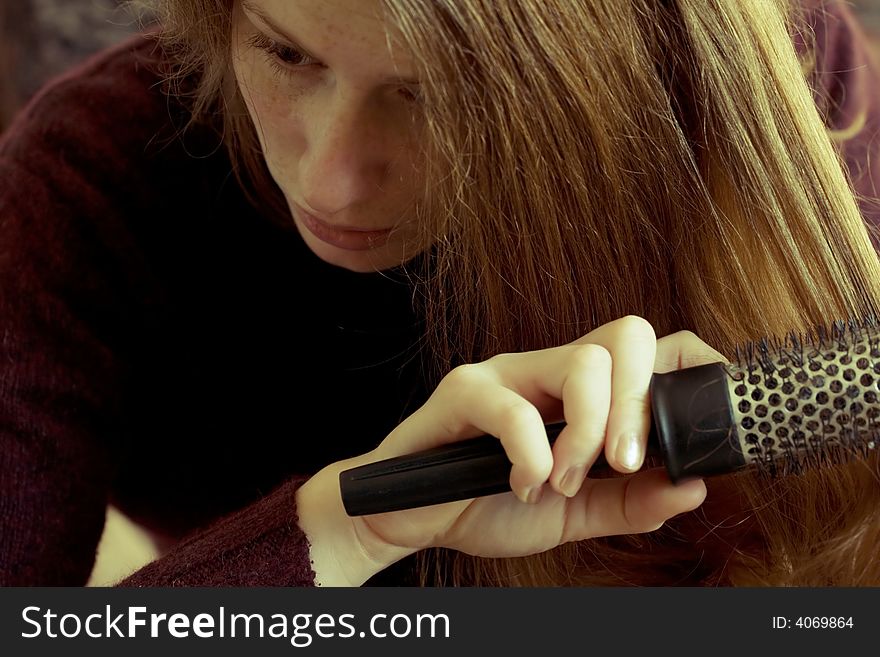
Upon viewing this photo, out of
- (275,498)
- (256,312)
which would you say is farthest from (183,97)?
(275,498)

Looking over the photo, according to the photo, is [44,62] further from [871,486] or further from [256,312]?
[871,486]

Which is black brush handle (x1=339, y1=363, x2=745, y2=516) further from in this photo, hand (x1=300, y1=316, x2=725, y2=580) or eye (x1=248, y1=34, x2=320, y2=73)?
eye (x1=248, y1=34, x2=320, y2=73)

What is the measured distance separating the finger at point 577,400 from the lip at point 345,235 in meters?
0.18

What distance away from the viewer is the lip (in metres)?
0.60

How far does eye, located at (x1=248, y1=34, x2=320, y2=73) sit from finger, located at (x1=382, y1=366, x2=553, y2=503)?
0.68 feet

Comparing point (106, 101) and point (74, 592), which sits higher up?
point (106, 101)

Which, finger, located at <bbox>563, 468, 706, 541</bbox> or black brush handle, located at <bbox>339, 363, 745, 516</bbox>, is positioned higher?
black brush handle, located at <bbox>339, 363, 745, 516</bbox>

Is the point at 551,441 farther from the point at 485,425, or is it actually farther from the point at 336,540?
the point at 336,540

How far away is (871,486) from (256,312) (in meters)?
0.50

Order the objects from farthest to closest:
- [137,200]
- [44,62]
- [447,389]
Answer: [44,62] < [137,200] < [447,389]

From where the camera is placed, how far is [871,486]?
0.53 m

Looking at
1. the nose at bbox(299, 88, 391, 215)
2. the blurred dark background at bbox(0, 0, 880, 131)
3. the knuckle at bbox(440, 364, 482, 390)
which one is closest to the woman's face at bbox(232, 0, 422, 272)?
the nose at bbox(299, 88, 391, 215)

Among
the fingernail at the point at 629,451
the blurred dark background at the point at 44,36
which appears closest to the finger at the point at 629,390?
the fingernail at the point at 629,451

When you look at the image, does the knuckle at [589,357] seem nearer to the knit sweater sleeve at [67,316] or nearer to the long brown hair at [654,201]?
the long brown hair at [654,201]
